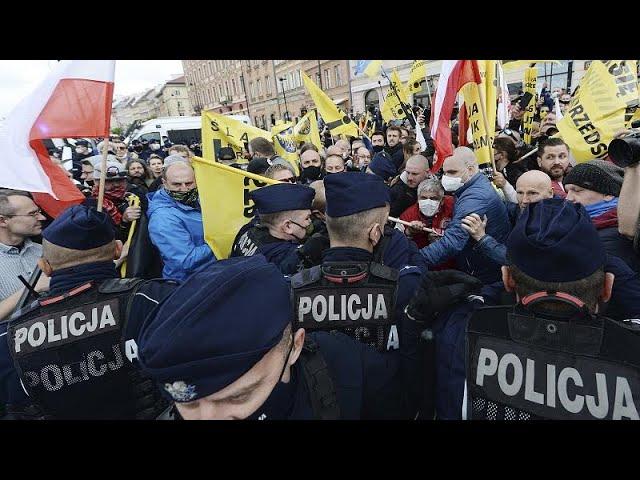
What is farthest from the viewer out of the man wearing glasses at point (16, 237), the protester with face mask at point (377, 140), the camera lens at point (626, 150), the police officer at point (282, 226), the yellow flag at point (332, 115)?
the protester with face mask at point (377, 140)

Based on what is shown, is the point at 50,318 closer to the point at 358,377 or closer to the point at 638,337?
the point at 358,377

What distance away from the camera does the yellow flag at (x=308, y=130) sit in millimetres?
7617

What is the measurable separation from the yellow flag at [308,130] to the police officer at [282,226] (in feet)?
15.9

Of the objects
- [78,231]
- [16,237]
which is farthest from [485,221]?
[16,237]

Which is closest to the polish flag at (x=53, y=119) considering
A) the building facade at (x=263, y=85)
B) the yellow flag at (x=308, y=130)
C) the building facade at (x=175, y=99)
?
the yellow flag at (x=308, y=130)

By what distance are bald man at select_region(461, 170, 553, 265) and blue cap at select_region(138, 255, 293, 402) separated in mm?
2048

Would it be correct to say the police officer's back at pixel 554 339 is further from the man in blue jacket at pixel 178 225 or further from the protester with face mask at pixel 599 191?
the man in blue jacket at pixel 178 225

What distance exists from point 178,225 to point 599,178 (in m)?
3.16

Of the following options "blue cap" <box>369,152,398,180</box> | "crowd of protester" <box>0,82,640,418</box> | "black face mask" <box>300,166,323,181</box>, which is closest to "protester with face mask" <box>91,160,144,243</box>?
"crowd of protester" <box>0,82,640,418</box>

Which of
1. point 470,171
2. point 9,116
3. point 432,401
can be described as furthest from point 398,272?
point 9,116

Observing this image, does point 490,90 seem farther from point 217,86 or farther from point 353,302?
point 217,86

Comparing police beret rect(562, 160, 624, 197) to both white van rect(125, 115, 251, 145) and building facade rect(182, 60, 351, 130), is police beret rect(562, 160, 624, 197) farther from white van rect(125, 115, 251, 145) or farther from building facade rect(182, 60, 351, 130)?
building facade rect(182, 60, 351, 130)

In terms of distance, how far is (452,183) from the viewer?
3.44 metres

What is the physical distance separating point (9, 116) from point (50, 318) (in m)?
1.73
